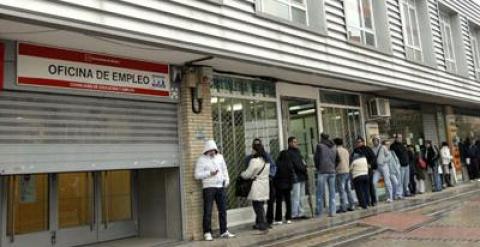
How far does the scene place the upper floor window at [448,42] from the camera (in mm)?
17331

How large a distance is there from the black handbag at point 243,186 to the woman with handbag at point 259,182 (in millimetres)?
A: 53

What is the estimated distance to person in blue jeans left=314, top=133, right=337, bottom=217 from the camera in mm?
10984

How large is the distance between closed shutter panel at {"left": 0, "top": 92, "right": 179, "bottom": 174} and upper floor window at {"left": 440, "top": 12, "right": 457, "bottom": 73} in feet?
38.8

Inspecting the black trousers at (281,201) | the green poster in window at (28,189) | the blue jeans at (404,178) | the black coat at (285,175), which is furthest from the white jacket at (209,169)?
the blue jeans at (404,178)

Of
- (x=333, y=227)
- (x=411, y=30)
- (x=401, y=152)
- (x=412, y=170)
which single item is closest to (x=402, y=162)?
(x=401, y=152)

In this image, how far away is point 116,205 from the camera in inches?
364

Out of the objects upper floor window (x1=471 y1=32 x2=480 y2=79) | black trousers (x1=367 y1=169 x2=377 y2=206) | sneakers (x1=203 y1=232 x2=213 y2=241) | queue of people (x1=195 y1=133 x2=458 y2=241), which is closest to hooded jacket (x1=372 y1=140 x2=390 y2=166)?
queue of people (x1=195 y1=133 x2=458 y2=241)

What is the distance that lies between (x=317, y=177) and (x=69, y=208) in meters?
5.52

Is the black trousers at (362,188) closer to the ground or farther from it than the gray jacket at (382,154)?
closer to the ground

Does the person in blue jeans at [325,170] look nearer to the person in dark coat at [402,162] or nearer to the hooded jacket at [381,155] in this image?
the hooded jacket at [381,155]

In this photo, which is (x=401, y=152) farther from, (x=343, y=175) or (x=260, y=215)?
(x=260, y=215)

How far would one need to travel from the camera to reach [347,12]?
12.2 metres

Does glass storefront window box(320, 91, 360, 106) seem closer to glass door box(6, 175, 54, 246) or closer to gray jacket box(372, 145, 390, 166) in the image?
gray jacket box(372, 145, 390, 166)

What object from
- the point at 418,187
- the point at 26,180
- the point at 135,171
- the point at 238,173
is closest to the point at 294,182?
the point at 238,173
